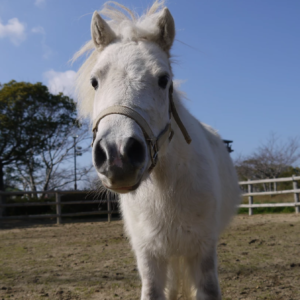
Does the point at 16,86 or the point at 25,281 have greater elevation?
the point at 16,86

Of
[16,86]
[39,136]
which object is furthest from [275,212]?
[16,86]

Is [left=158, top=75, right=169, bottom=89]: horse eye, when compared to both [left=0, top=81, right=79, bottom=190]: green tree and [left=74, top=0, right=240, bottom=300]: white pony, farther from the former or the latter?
[left=0, top=81, right=79, bottom=190]: green tree

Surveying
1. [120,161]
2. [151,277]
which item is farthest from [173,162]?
[151,277]

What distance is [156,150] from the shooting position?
68.6 inches

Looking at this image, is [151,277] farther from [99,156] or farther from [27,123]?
[27,123]

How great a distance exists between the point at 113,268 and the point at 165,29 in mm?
3555

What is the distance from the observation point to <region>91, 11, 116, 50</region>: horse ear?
7.15ft

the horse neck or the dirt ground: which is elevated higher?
the horse neck

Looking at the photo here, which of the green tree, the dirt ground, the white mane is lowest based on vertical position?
the dirt ground

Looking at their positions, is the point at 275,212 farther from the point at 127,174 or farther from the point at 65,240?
the point at 127,174

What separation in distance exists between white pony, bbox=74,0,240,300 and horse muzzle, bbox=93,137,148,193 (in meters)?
0.03

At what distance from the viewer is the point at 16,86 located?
17.8 meters

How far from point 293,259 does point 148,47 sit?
403 centimetres

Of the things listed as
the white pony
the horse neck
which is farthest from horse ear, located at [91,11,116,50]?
the horse neck
